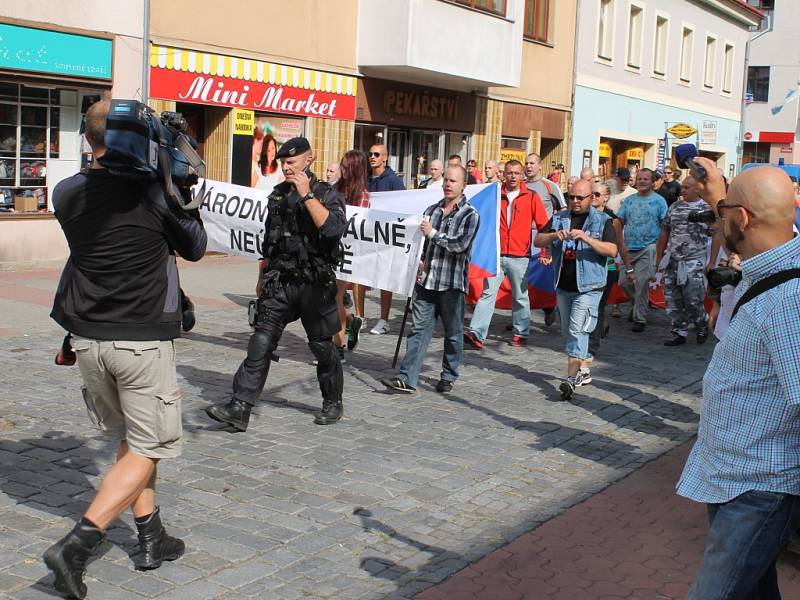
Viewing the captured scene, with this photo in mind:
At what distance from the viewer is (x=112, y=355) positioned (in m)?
4.38

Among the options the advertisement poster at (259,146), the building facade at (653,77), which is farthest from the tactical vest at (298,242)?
the building facade at (653,77)

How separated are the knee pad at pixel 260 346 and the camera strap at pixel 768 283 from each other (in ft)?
14.1

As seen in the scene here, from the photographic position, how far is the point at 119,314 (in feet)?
14.4

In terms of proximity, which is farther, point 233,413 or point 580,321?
point 580,321

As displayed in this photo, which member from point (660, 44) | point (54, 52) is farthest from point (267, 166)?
point (660, 44)

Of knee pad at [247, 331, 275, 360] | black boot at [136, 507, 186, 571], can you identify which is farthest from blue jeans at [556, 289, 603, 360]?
black boot at [136, 507, 186, 571]

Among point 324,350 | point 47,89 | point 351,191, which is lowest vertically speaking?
point 324,350

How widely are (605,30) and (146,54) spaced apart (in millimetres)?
17468

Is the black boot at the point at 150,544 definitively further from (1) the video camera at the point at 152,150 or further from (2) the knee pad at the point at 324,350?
(2) the knee pad at the point at 324,350

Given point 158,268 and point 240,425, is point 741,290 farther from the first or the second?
point 240,425

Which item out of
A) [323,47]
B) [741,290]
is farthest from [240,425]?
[323,47]

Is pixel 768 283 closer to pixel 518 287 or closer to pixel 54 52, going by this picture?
pixel 518 287

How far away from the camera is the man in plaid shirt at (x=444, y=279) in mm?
8539

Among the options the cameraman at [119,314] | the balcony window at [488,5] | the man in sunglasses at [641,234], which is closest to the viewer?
the cameraman at [119,314]
